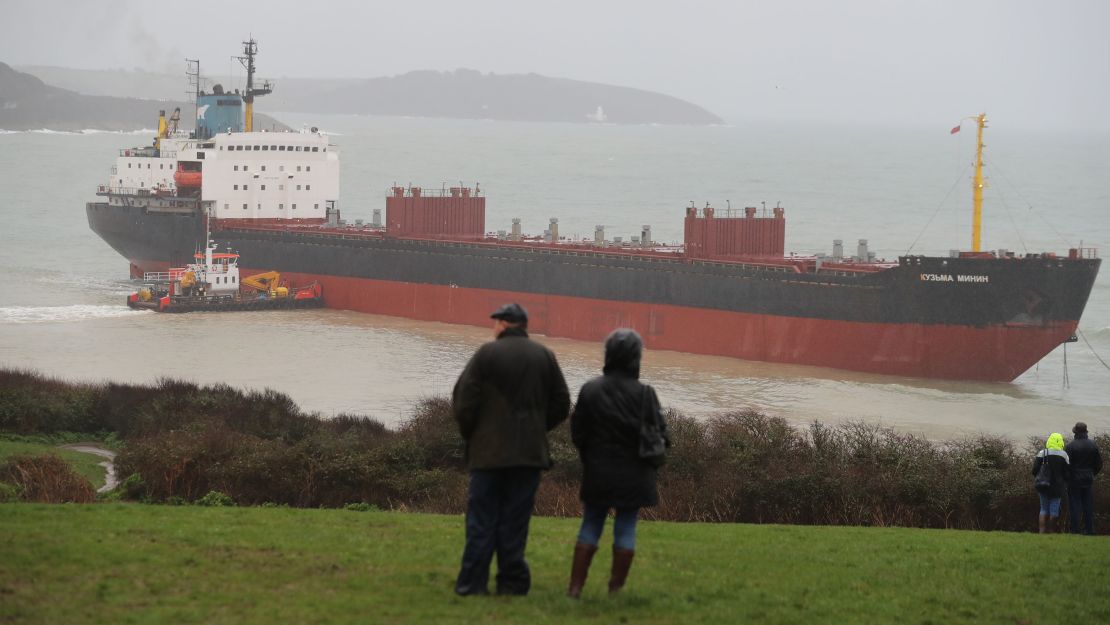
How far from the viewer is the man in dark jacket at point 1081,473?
384 inches

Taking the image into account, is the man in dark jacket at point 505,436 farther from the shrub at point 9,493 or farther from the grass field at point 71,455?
the grass field at point 71,455

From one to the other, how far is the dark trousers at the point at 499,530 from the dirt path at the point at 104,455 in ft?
26.8

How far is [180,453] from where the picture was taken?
13.3 m

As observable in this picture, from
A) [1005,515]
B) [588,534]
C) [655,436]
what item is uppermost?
[655,436]

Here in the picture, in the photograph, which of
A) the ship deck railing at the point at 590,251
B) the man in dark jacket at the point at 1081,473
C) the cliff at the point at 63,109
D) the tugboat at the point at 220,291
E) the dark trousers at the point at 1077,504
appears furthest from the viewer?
the cliff at the point at 63,109

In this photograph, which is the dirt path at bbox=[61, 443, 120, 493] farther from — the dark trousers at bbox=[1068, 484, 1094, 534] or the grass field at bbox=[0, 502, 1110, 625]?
the dark trousers at bbox=[1068, 484, 1094, 534]

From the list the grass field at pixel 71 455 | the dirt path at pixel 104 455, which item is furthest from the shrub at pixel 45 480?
the grass field at pixel 71 455

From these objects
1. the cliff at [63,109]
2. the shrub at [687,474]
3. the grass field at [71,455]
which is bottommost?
the grass field at [71,455]

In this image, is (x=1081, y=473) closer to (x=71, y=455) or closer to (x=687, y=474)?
(x=687, y=474)

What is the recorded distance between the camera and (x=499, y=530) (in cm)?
614

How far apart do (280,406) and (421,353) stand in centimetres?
981

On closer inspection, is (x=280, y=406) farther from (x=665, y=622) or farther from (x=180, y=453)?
(x=665, y=622)

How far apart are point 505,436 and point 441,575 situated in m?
0.83

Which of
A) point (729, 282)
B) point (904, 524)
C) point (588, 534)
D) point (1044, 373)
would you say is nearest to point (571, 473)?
point (904, 524)
